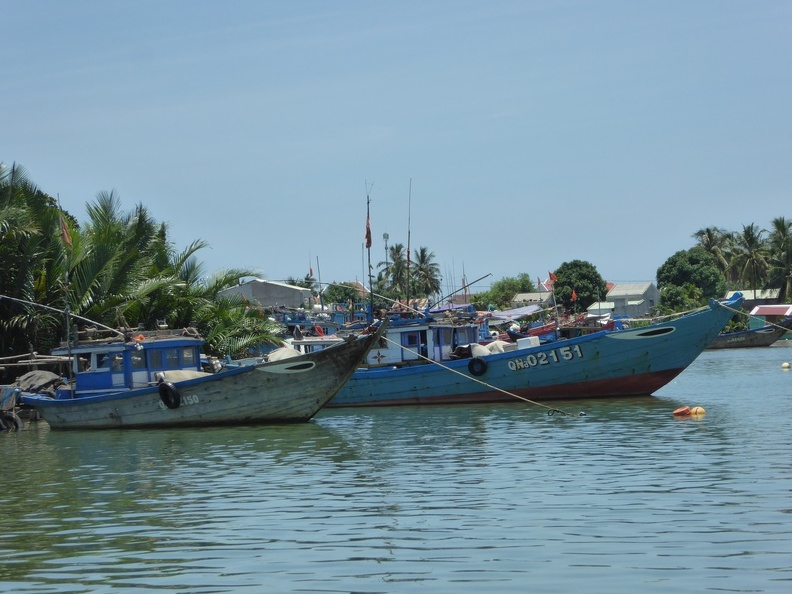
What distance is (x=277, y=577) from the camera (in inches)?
401

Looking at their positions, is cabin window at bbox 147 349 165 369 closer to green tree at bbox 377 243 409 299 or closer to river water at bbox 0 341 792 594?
river water at bbox 0 341 792 594

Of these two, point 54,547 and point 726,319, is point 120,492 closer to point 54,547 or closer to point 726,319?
point 54,547

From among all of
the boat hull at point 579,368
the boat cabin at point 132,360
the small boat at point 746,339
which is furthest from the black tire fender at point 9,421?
the small boat at point 746,339

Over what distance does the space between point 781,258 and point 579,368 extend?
6236 centimetres

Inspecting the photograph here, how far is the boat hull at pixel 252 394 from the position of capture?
25.5 meters

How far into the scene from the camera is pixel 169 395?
25859 millimetres

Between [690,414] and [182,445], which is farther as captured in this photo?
[690,414]

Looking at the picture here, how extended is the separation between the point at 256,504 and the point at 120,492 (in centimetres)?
312

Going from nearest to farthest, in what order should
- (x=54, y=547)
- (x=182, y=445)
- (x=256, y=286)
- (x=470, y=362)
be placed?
(x=54, y=547), (x=182, y=445), (x=470, y=362), (x=256, y=286)

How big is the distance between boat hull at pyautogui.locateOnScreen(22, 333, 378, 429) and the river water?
3.89 ft

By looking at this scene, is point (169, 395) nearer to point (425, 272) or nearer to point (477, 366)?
point (477, 366)

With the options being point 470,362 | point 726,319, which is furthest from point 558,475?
point 726,319

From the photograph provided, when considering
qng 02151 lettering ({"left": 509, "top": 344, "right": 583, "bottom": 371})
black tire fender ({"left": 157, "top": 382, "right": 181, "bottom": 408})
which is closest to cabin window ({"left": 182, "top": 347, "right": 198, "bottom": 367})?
black tire fender ({"left": 157, "top": 382, "right": 181, "bottom": 408})

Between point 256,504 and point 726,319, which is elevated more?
point 726,319
